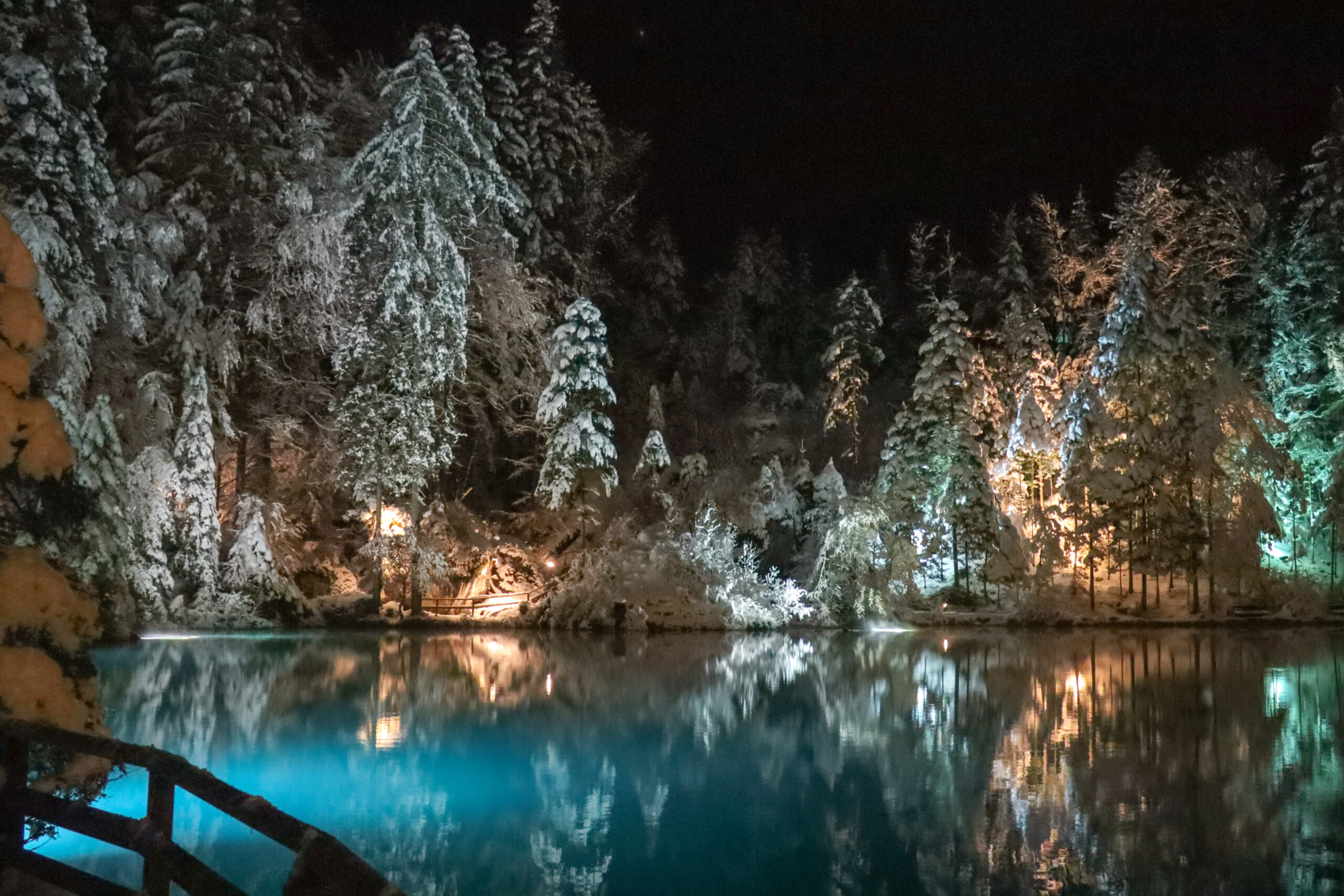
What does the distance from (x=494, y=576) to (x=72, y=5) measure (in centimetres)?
1732

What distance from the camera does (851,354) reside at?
1927 inches

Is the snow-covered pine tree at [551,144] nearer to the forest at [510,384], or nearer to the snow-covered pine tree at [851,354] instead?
the forest at [510,384]

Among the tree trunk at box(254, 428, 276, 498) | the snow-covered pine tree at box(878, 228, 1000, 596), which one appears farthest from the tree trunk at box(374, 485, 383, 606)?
the snow-covered pine tree at box(878, 228, 1000, 596)

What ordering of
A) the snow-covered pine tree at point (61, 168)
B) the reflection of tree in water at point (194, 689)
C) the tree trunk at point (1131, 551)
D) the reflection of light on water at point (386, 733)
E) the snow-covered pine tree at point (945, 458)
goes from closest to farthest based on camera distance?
the reflection of light on water at point (386, 733)
the reflection of tree in water at point (194, 689)
the snow-covered pine tree at point (61, 168)
the tree trunk at point (1131, 551)
the snow-covered pine tree at point (945, 458)

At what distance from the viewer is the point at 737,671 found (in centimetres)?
2184

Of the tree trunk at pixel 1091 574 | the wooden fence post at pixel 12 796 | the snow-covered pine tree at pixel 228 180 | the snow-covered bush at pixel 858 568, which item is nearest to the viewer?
the wooden fence post at pixel 12 796

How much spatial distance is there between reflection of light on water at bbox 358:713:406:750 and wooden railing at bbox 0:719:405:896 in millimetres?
8142

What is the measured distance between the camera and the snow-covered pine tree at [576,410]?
34.1 meters

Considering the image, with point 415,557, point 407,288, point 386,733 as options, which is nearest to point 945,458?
point 415,557

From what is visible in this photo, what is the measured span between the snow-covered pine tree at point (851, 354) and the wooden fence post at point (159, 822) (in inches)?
1592

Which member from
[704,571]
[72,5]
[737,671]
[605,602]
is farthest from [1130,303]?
[72,5]

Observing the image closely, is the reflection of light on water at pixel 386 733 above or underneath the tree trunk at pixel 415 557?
underneath

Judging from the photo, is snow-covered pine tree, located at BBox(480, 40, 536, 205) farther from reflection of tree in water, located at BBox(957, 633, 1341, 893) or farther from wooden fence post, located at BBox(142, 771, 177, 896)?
wooden fence post, located at BBox(142, 771, 177, 896)

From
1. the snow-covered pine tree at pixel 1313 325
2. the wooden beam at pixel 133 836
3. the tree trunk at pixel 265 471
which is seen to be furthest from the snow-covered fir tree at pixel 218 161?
the snow-covered pine tree at pixel 1313 325
